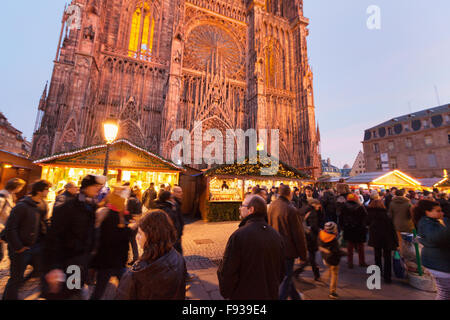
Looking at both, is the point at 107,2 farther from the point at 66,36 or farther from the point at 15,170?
the point at 15,170

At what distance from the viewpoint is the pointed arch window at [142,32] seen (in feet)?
65.7

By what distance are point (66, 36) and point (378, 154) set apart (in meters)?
45.4

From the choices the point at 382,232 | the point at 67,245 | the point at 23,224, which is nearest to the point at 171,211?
the point at 67,245

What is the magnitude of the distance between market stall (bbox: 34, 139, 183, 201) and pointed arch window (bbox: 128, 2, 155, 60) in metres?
14.2

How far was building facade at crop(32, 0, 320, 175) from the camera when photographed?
622 inches

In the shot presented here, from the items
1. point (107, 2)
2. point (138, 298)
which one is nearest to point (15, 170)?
point (138, 298)

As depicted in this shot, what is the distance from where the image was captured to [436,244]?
238 cm

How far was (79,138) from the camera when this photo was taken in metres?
14.5

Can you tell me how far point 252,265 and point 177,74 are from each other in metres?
19.4

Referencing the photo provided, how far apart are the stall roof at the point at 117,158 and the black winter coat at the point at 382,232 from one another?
8752 millimetres

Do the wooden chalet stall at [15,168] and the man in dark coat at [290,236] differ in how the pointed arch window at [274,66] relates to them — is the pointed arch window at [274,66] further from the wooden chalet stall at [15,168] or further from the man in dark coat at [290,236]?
the man in dark coat at [290,236]

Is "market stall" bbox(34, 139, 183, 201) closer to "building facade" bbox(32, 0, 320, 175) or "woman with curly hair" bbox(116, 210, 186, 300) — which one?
→ "building facade" bbox(32, 0, 320, 175)

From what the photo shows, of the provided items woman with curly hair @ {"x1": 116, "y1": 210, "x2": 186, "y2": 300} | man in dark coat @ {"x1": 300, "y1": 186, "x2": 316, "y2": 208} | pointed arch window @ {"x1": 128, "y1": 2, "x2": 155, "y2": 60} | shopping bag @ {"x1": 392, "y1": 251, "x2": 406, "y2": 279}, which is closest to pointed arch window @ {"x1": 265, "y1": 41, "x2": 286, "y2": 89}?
pointed arch window @ {"x1": 128, "y1": 2, "x2": 155, "y2": 60}

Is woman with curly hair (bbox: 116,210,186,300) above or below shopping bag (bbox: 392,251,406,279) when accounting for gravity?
above
